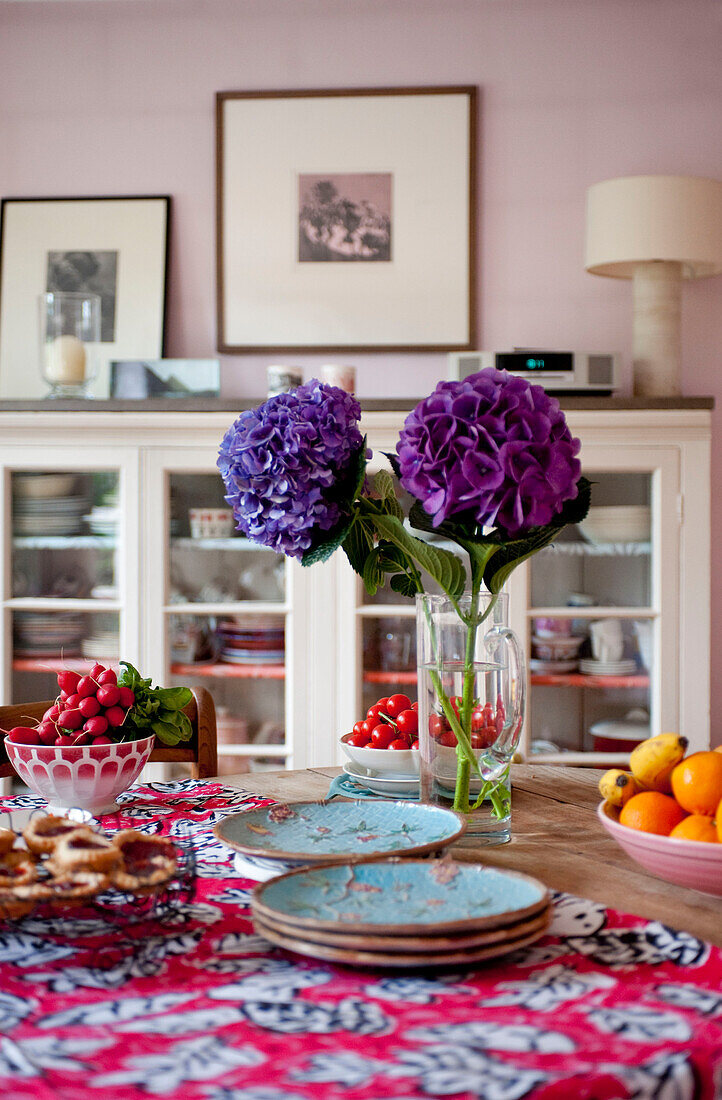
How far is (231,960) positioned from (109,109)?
2.88 meters

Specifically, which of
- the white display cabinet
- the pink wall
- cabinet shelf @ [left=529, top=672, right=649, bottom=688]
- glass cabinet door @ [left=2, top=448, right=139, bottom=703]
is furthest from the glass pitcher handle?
the pink wall

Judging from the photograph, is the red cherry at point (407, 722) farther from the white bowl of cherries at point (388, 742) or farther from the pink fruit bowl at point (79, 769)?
the pink fruit bowl at point (79, 769)

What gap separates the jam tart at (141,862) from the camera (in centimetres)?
78

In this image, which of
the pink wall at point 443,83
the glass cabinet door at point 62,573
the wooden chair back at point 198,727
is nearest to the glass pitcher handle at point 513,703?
the wooden chair back at point 198,727

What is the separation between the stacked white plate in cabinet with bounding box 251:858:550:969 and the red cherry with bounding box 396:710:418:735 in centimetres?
42

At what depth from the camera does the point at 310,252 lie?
9.96 feet

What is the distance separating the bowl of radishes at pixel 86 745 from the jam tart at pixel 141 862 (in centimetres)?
28

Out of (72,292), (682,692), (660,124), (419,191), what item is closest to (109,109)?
(72,292)

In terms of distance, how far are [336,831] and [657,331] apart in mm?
1996

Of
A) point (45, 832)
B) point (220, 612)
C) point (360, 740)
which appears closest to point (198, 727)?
point (360, 740)

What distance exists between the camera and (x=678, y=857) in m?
0.88

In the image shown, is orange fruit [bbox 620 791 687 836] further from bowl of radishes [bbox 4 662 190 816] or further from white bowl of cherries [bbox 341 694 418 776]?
bowl of radishes [bbox 4 662 190 816]

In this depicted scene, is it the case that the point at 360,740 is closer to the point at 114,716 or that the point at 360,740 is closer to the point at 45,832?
the point at 114,716

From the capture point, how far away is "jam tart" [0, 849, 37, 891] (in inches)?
31.0
